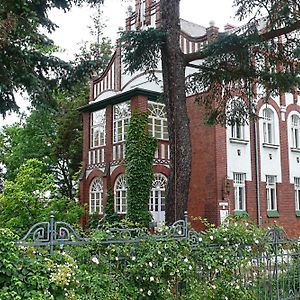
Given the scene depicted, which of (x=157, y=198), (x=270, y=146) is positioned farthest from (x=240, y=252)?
(x=270, y=146)

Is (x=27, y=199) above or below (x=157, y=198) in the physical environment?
below

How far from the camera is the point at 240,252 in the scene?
6.70 metres

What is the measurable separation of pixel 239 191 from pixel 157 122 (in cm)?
529

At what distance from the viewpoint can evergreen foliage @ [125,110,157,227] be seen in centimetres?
2109

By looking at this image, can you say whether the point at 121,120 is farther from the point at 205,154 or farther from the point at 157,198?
the point at 205,154

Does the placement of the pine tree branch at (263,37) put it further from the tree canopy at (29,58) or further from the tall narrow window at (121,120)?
the tall narrow window at (121,120)

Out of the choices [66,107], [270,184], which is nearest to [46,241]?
[270,184]

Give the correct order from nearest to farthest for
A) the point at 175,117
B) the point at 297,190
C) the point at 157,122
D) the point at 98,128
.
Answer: the point at 175,117
the point at 157,122
the point at 297,190
the point at 98,128

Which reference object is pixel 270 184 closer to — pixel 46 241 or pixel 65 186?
pixel 65 186

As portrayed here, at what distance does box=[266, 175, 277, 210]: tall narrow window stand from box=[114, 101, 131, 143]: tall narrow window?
25.3ft

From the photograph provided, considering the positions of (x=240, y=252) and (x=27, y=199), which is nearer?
(x=240, y=252)

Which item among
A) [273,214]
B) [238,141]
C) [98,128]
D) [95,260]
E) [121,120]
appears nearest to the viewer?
[95,260]

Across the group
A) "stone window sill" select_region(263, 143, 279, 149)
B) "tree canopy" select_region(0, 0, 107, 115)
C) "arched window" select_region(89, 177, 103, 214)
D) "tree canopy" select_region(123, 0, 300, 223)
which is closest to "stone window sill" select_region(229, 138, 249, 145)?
"stone window sill" select_region(263, 143, 279, 149)

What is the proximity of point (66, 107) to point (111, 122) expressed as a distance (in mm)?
8001
